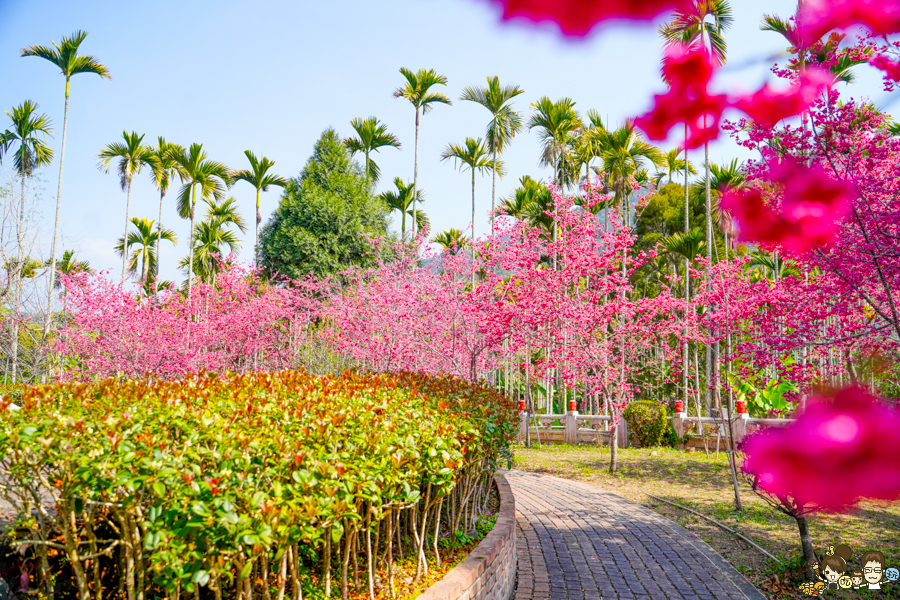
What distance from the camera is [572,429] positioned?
53.2 feet

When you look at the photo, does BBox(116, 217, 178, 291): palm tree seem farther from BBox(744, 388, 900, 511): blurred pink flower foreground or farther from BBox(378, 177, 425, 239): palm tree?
BBox(744, 388, 900, 511): blurred pink flower foreground

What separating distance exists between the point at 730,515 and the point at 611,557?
2978mm

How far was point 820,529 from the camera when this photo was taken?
23.7 feet

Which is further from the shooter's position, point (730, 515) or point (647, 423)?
point (647, 423)

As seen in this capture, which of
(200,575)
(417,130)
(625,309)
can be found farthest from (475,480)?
(417,130)

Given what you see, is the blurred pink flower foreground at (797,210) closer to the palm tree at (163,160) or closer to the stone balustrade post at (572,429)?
the stone balustrade post at (572,429)

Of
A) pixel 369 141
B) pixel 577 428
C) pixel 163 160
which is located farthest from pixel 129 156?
pixel 577 428

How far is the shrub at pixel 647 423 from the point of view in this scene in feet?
50.6

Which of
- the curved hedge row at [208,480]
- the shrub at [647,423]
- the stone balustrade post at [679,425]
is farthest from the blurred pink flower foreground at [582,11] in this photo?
the stone balustrade post at [679,425]

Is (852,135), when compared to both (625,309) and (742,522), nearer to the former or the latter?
(742,522)

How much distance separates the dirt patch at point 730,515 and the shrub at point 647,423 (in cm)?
158

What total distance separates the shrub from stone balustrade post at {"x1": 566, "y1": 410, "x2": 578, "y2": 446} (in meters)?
1.47

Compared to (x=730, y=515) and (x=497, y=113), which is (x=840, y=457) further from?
(x=497, y=113)

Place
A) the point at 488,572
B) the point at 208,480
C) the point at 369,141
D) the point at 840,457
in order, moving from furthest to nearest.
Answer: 1. the point at 369,141
2. the point at 488,572
3. the point at 208,480
4. the point at 840,457
